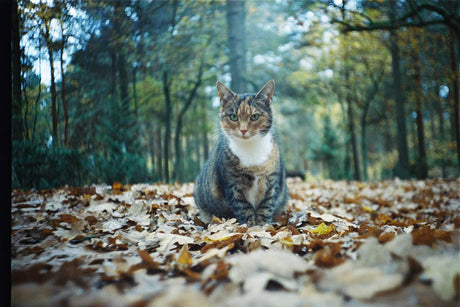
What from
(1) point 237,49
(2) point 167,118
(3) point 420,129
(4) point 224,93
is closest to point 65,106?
(4) point 224,93

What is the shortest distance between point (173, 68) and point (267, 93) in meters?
4.10

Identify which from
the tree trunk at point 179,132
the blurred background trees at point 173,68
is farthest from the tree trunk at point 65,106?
the tree trunk at point 179,132

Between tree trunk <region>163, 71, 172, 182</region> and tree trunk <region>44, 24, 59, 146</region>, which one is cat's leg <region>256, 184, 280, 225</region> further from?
tree trunk <region>163, 71, 172, 182</region>

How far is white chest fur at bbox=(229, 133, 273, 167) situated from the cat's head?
6 centimetres

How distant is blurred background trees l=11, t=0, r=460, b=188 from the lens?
81.0 inches

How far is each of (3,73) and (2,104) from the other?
150 mm

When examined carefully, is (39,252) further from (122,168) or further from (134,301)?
(122,168)

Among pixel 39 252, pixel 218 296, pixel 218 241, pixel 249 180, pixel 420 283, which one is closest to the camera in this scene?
pixel 420 283

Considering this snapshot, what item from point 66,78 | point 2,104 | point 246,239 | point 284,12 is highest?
point 284,12

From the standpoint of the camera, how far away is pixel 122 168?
538cm

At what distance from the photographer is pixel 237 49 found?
254 inches

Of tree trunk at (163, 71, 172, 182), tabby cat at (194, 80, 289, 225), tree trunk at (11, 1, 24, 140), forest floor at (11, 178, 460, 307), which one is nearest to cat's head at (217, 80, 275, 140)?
tabby cat at (194, 80, 289, 225)

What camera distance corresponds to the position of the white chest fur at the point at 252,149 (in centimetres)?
276

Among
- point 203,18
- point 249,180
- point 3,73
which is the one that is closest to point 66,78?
point 3,73
